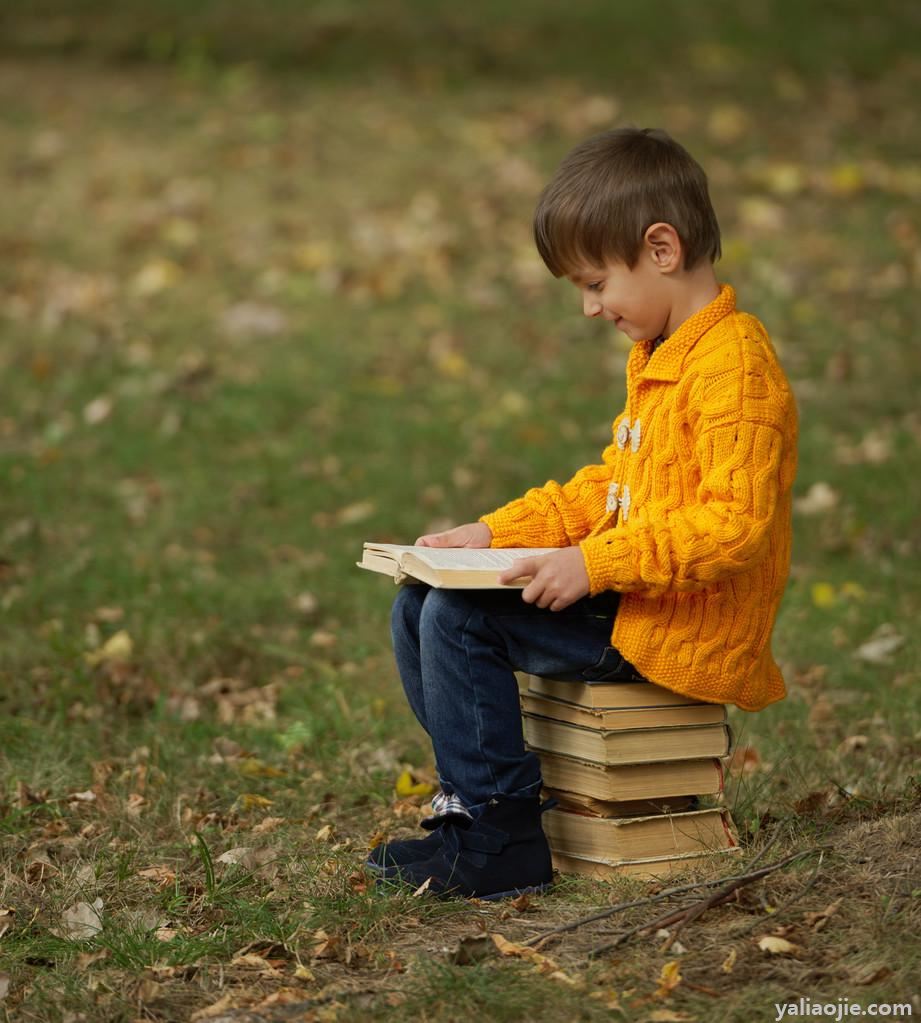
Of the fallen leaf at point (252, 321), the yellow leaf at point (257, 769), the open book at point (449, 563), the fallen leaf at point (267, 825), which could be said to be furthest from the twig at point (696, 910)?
the fallen leaf at point (252, 321)

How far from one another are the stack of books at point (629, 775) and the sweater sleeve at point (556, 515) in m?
0.31

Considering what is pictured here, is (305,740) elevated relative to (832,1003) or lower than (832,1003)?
elevated

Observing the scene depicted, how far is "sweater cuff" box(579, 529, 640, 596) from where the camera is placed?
9.16 ft

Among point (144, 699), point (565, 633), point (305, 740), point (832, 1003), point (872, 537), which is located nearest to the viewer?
point (832, 1003)

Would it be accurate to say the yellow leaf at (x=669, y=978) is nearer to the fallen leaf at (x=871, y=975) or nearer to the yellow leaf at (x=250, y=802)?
the fallen leaf at (x=871, y=975)

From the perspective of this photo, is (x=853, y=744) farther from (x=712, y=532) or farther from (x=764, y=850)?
(x=712, y=532)

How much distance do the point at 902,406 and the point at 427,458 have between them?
7.02 feet

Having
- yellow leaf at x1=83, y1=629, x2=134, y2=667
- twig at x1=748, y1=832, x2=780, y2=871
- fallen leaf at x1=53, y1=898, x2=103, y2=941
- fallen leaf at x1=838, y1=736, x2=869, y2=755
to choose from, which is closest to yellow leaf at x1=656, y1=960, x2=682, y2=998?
twig at x1=748, y1=832, x2=780, y2=871

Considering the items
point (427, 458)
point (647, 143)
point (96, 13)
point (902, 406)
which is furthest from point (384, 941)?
point (96, 13)

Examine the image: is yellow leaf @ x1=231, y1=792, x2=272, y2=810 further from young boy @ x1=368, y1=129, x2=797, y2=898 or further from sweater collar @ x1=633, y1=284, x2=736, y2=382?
sweater collar @ x1=633, y1=284, x2=736, y2=382

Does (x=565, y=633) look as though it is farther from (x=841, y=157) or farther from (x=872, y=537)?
(x=841, y=157)

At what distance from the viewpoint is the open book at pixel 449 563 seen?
278 centimetres

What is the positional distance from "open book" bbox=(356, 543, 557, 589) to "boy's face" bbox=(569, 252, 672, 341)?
505 mm

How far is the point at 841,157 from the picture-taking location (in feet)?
29.0
